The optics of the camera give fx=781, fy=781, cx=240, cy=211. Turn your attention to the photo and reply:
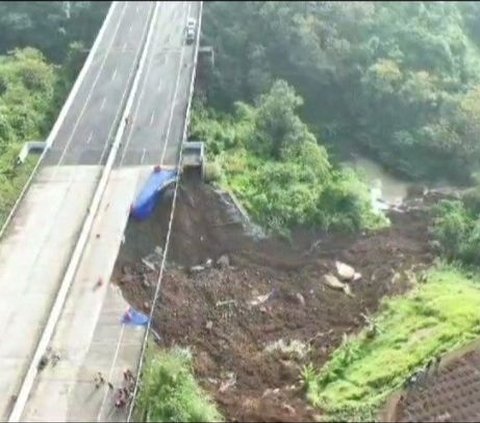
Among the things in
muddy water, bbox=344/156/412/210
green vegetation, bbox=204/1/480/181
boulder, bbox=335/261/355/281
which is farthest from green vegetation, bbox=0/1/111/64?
boulder, bbox=335/261/355/281

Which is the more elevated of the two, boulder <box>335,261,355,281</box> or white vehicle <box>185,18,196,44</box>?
white vehicle <box>185,18,196,44</box>

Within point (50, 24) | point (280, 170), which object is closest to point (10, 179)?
point (280, 170)

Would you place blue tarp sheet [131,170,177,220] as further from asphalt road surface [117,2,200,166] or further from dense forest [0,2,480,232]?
dense forest [0,2,480,232]

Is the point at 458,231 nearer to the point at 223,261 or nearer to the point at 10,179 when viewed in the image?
the point at 223,261

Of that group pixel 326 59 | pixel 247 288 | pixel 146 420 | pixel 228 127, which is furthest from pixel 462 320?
pixel 326 59

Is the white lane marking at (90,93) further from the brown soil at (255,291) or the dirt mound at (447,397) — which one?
Result: the dirt mound at (447,397)

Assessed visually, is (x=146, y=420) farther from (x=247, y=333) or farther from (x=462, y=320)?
(x=462, y=320)
